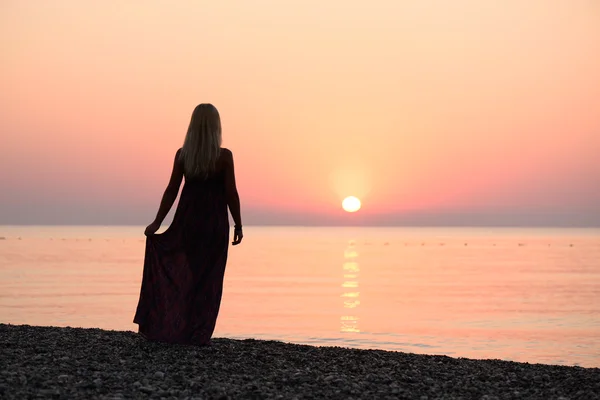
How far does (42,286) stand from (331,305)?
60.5 feet

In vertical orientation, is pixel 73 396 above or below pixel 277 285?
below

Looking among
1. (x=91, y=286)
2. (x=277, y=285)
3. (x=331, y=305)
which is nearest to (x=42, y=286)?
(x=91, y=286)

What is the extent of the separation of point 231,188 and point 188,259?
131 centimetres

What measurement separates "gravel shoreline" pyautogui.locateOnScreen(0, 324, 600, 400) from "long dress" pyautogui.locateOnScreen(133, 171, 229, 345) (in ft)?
1.08

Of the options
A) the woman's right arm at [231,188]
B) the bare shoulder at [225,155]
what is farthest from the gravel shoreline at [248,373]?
the bare shoulder at [225,155]

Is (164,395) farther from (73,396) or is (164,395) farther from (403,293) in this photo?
(403,293)

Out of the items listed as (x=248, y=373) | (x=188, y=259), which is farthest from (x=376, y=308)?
(x=248, y=373)

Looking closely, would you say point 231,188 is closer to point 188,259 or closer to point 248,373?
point 188,259

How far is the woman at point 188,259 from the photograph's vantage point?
39.8 feet

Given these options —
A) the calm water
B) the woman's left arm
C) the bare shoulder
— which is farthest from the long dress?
the calm water

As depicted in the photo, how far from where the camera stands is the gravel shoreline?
30.8 feet

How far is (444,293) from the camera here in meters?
47.3

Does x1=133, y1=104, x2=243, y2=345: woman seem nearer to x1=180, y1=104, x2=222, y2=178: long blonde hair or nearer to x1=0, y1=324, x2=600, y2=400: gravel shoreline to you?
x1=180, y1=104, x2=222, y2=178: long blonde hair

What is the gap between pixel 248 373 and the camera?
10.7 metres
